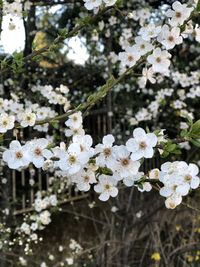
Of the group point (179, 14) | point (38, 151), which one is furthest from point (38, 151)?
point (179, 14)

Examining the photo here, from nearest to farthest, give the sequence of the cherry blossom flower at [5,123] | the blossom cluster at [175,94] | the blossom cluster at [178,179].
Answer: the blossom cluster at [178,179] → the cherry blossom flower at [5,123] → the blossom cluster at [175,94]

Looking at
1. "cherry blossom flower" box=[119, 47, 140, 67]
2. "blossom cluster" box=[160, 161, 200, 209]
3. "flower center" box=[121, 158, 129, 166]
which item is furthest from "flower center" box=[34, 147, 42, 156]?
"cherry blossom flower" box=[119, 47, 140, 67]

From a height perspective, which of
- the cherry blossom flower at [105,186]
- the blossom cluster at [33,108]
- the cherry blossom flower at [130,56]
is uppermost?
the cherry blossom flower at [130,56]

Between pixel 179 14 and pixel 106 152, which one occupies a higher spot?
pixel 179 14

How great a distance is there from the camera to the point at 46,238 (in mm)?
5102

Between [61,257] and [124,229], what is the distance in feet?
3.01

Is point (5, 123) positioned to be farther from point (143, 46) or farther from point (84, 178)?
point (143, 46)

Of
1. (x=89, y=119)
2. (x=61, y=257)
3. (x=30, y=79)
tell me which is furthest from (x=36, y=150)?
(x=89, y=119)

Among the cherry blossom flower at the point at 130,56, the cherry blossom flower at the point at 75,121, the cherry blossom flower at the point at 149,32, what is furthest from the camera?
the cherry blossom flower at the point at 130,56

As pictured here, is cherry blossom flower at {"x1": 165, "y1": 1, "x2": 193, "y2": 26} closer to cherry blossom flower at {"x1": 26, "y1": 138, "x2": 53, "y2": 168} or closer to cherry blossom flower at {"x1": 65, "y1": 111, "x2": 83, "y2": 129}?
cherry blossom flower at {"x1": 65, "y1": 111, "x2": 83, "y2": 129}

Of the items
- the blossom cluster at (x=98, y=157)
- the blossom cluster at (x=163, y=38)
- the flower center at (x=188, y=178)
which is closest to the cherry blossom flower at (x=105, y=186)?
the blossom cluster at (x=98, y=157)

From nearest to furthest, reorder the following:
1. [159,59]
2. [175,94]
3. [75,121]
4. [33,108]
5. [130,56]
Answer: [75,121], [159,59], [130,56], [33,108], [175,94]

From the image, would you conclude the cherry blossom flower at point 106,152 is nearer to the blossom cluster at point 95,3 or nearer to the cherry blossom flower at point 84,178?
the cherry blossom flower at point 84,178

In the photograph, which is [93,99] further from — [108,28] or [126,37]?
[108,28]
